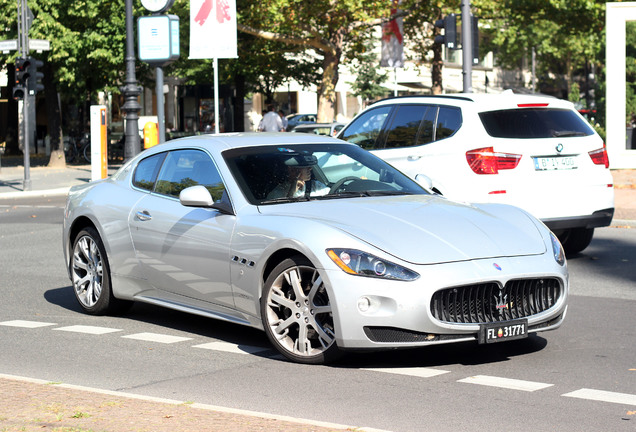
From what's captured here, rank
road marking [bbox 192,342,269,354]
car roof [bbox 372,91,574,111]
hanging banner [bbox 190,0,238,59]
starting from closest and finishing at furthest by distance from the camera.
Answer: road marking [bbox 192,342,269,354], car roof [bbox 372,91,574,111], hanging banner [bbox 190,0,238,59]

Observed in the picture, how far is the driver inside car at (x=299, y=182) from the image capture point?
768 cm

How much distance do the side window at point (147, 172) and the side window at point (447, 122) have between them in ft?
12.9

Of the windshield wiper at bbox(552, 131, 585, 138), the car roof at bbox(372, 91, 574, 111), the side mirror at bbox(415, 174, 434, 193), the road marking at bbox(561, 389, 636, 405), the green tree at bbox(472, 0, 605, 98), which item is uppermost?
the green tree at bbox(472, 0, 605, 98)

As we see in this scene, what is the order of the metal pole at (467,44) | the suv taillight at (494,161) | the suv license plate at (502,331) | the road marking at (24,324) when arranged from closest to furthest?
the suv license plate at (502,331) < the road marking at (24,324) < the suv taillight at (494,161) < the metal pole at (467,44)

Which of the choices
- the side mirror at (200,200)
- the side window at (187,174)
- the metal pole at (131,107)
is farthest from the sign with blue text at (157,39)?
the side mirror at (200,200)

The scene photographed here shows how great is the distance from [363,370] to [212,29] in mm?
13543

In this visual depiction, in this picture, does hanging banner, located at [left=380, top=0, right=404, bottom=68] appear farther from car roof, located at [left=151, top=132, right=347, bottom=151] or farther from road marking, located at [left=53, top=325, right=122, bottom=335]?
road marking, located at [left=53, top=325, right=122, bottom=335]

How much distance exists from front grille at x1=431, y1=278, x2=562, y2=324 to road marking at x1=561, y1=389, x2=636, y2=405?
0.77 metres

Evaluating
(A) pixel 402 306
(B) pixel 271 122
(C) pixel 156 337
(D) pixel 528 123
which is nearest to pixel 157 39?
(B) pixel 271 122

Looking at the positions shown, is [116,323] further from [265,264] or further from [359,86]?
[359,86]

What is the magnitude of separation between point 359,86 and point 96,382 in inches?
2445

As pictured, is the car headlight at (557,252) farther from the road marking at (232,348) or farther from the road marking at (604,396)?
the road marking at (232,348)

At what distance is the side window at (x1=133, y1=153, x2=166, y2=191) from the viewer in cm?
869

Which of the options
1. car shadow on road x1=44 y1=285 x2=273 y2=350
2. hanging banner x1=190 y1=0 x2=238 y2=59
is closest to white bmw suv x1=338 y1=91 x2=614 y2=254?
car shadow on road x1=44 y1=285 x2=273 y2=350
